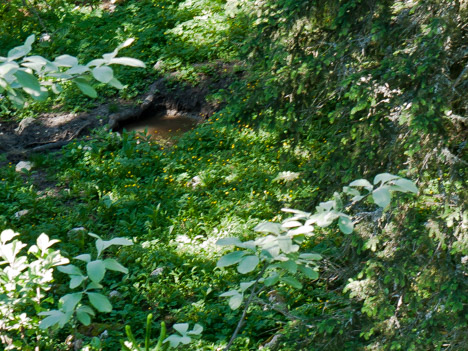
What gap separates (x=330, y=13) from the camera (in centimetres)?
466

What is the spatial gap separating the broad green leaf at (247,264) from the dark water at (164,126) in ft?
22.4

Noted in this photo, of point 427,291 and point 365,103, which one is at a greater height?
point 365,103

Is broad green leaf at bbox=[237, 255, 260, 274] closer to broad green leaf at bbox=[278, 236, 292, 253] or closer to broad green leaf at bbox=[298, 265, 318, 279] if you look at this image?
broad green leaf at bbox=[278, 236, 292, 253]

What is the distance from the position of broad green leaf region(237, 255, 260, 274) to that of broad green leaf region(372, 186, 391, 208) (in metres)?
0.39

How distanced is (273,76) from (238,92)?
0.45 m

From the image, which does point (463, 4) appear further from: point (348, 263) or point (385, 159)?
point (348, 263)

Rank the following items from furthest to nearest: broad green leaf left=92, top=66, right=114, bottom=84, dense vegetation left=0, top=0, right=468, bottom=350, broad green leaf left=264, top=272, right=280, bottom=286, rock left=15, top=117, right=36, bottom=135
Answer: rock left=15, top=117, right=36, bottom=135, dense vegetation left=0, top=0, right=468, bottom=350, broad green leaf left=264, top=272, right=280, bottom=286, broad green leaf left=92, top=66, right=114, bottom=84

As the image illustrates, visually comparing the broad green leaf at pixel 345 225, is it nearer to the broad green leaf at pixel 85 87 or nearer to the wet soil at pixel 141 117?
the broad green leaf at pixel 85 87

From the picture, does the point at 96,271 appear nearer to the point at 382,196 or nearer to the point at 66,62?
the point at 66,62

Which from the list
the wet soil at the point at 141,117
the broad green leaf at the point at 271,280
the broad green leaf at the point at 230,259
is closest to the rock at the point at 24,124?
the wet soil at the point at 141,117

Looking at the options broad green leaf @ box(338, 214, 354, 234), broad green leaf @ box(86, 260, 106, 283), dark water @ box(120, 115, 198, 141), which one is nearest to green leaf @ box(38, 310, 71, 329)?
broad green leaf @ box(86, 260, 106, 283)

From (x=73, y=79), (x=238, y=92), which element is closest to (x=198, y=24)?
(x=238, y=92)

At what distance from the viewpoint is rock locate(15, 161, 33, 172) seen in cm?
774

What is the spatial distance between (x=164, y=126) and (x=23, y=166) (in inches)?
88.5
